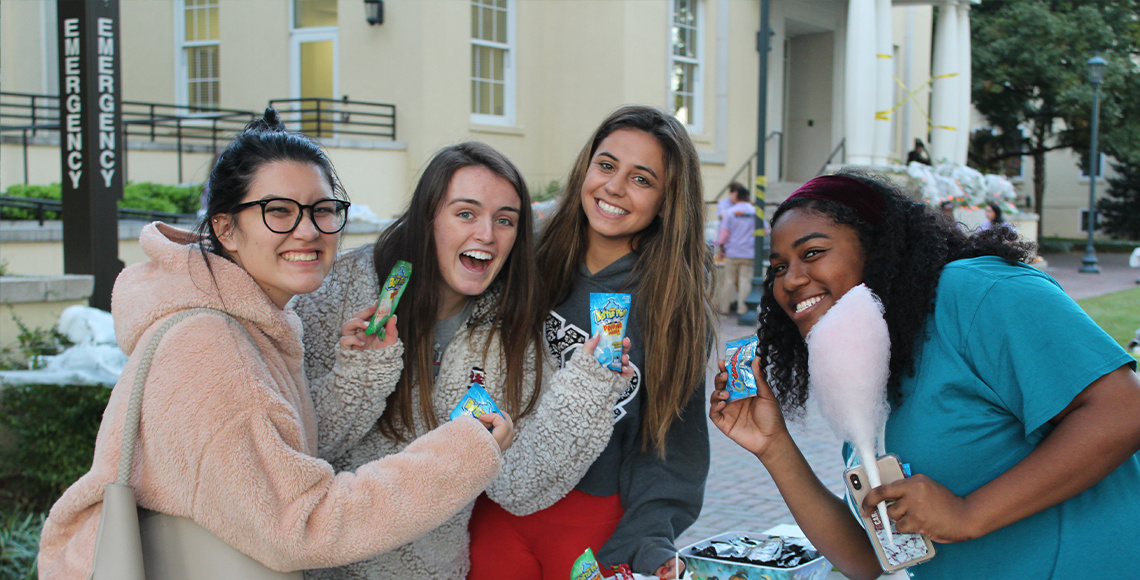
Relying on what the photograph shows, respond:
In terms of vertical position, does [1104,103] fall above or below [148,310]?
above

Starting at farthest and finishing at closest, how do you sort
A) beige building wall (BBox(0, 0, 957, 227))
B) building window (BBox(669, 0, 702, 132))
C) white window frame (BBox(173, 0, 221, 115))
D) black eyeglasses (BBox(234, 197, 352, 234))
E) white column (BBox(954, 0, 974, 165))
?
white column (BBox(954, 0, 974, 165)), building window (BBox(669, 0, 702, 132)), white window frame (BBox(173, 0, 221, 115)), beige building wall (BBox(0, 0, 957, 227)), black eyeglasses (BBox(234, 197, 352, 234))

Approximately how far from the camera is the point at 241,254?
209 cm

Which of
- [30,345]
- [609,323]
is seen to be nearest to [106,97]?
[30,345]

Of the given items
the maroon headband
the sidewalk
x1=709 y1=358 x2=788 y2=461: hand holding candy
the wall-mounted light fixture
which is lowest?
the sidewalk

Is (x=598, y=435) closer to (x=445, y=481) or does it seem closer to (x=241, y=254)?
(x=445, y=481)

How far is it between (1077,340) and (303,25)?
15035 millimetres

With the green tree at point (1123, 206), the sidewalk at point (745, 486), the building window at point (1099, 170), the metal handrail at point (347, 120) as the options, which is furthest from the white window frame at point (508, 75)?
the green tree at point (1123, 206)

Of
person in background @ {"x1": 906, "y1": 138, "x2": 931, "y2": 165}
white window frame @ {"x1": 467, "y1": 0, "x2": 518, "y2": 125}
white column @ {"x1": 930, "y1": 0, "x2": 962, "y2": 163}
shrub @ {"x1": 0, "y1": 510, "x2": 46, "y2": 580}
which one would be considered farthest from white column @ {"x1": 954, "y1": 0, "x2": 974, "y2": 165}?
shrub @ {"x1": 0, "y1": 510, "x2": 46, "y2": 580}

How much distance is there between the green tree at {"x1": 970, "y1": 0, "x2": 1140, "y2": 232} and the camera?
2720 cm

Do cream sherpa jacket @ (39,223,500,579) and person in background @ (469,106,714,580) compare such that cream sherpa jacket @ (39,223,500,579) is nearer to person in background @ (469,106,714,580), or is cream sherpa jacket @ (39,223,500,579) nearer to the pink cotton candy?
the pink cotton candy

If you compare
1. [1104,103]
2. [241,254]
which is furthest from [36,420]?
[1104,103]

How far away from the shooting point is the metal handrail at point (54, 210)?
762 cm

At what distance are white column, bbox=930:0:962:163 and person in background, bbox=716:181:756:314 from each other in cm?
944

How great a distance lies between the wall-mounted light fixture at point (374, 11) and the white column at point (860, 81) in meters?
9.11
